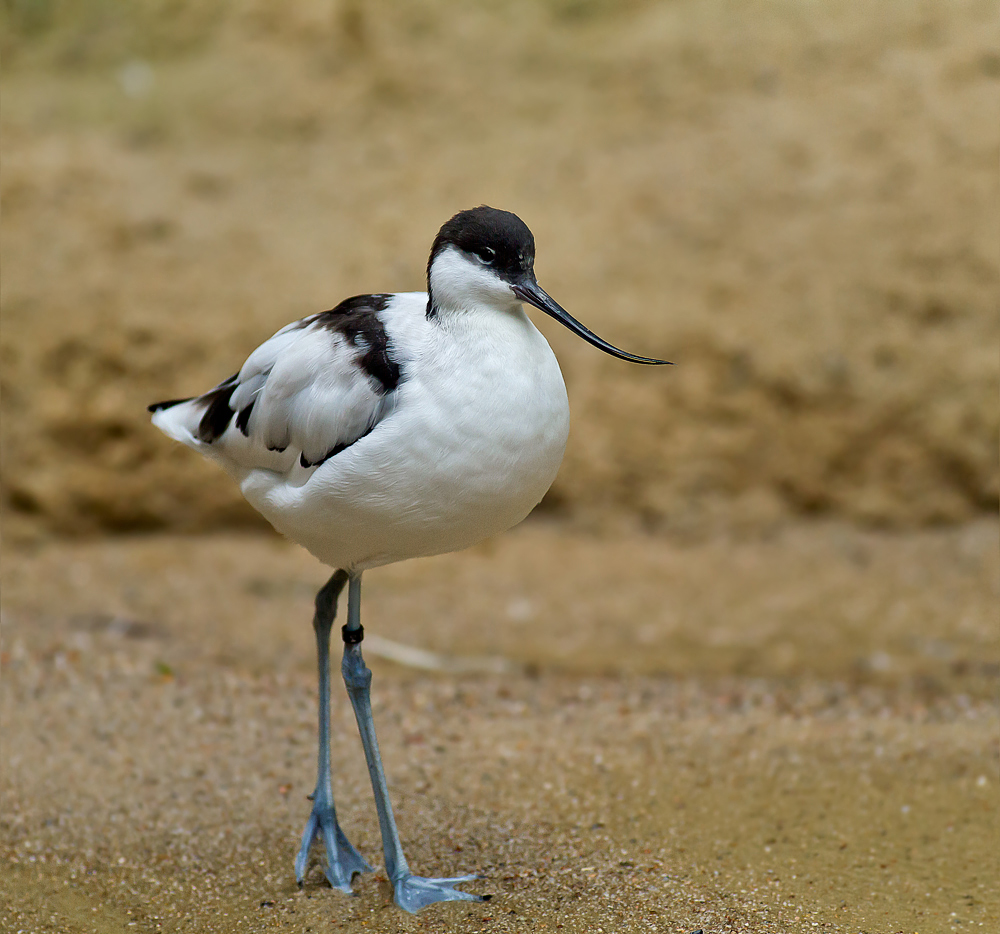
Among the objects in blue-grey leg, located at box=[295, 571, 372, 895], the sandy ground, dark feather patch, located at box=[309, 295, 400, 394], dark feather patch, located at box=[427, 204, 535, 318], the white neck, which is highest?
dark feather patch, located at box=[427, 204, 535, 318]

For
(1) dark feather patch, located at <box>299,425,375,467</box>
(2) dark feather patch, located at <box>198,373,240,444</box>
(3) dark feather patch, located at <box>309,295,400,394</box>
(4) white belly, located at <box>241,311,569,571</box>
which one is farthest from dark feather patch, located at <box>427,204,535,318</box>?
(2) dark feather patch, located at <box>198,373,240,444</box>

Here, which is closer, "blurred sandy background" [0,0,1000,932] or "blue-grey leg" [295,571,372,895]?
"blue-grey leg" [295,571,372,895]

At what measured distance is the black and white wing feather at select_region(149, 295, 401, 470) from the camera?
3084 mm

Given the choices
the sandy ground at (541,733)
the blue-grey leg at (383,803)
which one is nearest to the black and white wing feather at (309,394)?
the blue-grey leg at (383,803)

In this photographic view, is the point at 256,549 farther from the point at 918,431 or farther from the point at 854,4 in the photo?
the point at 854,4

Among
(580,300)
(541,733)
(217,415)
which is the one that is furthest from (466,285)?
(580,300)

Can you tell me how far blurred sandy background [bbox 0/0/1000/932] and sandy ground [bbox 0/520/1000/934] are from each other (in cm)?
4

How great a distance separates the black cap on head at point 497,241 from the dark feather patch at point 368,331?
34 cm

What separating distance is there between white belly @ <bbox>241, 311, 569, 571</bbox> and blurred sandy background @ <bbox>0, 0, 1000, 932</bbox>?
2.21 metres

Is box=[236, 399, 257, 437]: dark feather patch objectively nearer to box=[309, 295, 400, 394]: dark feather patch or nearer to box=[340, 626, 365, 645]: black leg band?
box=[309, 295, 400, 394]: dark feather patch

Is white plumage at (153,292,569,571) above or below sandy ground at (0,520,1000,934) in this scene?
above


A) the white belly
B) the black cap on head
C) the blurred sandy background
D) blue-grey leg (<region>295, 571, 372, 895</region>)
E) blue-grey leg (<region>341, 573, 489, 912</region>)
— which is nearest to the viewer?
the white belly

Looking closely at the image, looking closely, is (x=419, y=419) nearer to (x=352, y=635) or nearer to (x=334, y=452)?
(x=334, y=452)

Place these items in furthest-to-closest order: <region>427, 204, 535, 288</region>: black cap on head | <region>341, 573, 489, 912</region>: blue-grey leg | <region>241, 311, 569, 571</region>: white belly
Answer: <region>341, 573, 489, 912</region>: blue-grey leg
<region>427, 204, 535, 288</region>: black cap on head
<region>241, 311, 569, 571</region>: white belly
